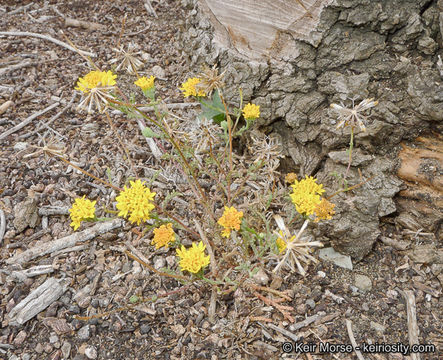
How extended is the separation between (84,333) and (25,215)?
805 millimetres

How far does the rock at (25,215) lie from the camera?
2109mm

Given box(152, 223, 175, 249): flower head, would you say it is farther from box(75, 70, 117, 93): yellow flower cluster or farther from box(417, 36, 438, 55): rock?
box(417, 36, 438, 55): rock

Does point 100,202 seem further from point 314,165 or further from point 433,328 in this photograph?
point 433,328

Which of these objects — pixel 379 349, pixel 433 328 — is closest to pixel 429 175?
pixel 433 328

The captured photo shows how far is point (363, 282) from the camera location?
74.7 inches

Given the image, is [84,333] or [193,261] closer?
[193,261]

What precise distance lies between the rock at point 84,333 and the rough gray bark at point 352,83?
125 centimetres

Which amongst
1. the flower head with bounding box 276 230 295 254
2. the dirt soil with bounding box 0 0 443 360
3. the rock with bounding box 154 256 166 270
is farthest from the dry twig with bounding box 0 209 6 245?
the flower head with bounding box 276 230 295 254

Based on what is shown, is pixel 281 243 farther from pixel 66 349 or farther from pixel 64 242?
pixel 64 242

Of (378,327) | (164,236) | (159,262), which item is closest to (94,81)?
(164,236)

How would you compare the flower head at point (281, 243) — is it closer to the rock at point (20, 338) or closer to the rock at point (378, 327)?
the rock at point (378, 327)

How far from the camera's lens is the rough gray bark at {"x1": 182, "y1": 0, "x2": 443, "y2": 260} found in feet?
6.13

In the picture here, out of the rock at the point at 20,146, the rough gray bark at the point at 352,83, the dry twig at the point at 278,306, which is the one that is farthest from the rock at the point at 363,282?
the rock at the point at 20,146

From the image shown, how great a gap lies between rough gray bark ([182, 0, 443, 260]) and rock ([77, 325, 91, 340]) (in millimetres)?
1248
